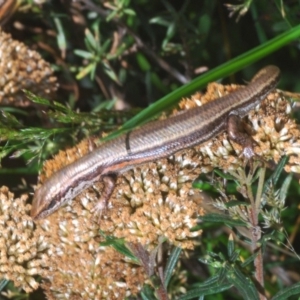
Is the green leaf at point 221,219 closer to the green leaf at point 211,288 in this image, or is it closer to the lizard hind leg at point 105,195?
the green leaf at point 211,288

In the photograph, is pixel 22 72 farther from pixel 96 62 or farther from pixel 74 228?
pixel 74 228

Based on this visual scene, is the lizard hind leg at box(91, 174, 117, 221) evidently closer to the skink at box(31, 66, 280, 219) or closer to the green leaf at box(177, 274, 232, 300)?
the skink at box(31, 66, 280, 219)

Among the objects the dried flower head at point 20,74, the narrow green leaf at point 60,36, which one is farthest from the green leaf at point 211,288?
the narrow green leaf at point 60,36

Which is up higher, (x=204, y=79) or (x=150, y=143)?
(x=204, y=79)

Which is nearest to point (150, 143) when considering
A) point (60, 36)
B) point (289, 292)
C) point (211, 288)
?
point (211, 288)

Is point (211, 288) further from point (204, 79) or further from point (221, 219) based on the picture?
point (204, 79)

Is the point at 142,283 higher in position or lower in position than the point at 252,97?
lower

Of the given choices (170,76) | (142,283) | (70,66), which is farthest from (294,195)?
(70,66)
